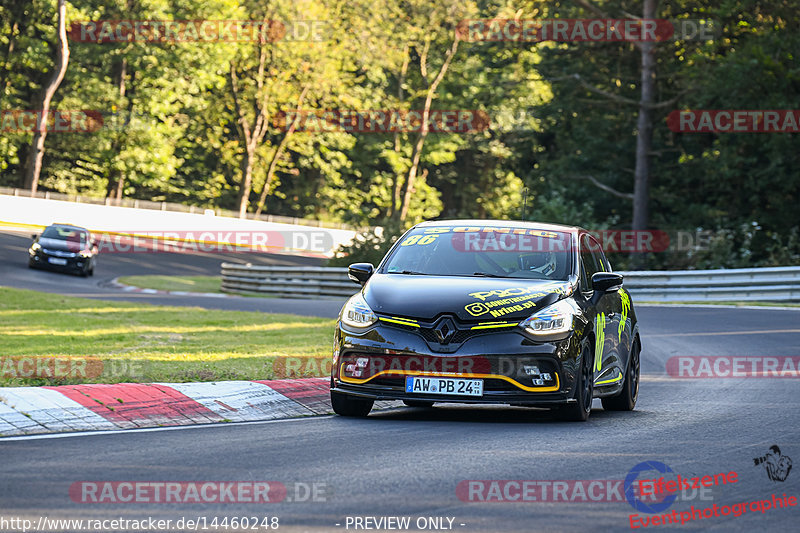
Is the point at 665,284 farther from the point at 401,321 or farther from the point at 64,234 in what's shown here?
the point at 401,321

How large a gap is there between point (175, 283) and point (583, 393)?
96.7 ft

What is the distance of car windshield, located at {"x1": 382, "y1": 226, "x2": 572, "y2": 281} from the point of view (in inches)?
420

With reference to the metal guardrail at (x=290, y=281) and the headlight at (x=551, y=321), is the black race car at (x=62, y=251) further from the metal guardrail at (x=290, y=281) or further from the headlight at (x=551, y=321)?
the headlight at (x=551, y=321)

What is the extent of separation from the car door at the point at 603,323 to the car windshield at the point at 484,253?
36 cm

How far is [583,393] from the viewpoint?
10.0 meters

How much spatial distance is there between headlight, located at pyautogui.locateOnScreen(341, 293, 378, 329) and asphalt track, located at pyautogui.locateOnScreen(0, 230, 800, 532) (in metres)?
0.78

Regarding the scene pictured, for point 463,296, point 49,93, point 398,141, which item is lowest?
point 463,296

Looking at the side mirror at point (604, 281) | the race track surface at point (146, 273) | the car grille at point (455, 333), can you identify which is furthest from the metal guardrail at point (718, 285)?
the car grille at point (455, 333)

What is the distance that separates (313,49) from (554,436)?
66.6m

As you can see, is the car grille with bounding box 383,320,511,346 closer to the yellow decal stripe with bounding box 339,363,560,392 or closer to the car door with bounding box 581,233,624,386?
the yellow decal stripe with bounding box 339,363,560,392

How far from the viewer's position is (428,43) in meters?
75.4

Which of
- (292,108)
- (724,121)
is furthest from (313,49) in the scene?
(724,121)

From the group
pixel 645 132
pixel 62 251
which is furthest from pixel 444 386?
pixel 62 251

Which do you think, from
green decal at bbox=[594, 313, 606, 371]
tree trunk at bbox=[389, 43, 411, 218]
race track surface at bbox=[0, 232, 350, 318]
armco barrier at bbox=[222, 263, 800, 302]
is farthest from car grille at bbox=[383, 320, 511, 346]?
tree trunk at bbox=[389, 43, 411, 218]
